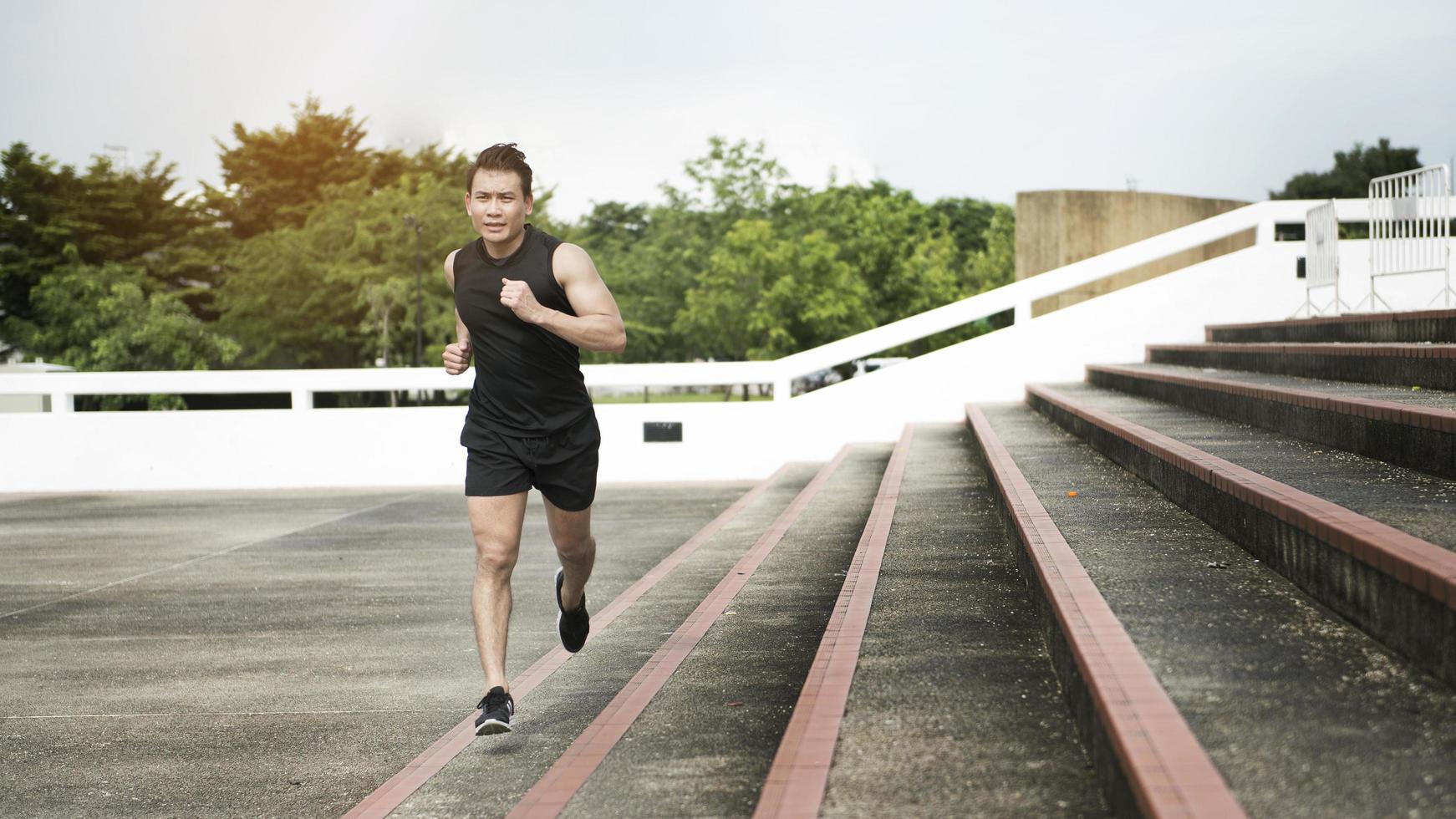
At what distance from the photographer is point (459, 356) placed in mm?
Result: 5145

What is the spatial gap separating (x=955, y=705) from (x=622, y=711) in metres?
1.41

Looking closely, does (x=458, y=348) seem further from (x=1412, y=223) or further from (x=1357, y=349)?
(x=1412, y=223)

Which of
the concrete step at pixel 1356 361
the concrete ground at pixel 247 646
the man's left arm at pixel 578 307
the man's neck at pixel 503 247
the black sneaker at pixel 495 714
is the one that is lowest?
the concrete ground at pixel 247 646

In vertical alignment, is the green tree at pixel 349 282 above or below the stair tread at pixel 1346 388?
above

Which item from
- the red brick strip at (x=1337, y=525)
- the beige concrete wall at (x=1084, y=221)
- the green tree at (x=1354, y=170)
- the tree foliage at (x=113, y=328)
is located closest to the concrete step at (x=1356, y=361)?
the red brick strip at (x=1337, y=525)

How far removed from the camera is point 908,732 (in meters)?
3.76

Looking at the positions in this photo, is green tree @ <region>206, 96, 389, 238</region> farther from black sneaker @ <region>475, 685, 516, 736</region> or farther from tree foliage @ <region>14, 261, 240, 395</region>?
black sneaker @ <region>475, 685, 516, 736</region>

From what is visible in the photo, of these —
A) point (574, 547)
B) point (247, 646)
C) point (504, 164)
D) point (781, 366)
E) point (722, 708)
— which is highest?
point (504, 164)

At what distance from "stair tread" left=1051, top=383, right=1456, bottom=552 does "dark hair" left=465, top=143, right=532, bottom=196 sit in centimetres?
304

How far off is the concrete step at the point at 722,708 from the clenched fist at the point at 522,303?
145cm

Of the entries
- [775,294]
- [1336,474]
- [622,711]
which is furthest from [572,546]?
[775,294]

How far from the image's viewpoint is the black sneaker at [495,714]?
4750mm

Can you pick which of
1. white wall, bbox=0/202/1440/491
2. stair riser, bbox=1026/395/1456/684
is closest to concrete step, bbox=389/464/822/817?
stair riser, bbox=1026/395/1456/684

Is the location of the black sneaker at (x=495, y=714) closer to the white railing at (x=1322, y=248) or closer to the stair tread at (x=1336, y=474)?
the stair tread at (x=1336, y=474)
